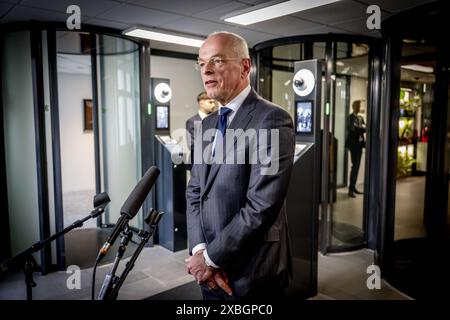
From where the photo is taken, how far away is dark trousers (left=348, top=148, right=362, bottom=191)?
203 inches

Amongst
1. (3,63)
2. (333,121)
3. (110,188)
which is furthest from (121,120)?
(333,121)

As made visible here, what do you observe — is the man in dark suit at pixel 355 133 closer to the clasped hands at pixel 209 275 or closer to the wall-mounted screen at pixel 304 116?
the wall-mounted screen at pixel 304 116

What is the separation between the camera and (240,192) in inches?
58.5

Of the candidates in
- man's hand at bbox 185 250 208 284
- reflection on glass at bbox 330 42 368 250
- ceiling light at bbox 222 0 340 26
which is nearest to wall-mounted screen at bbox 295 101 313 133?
ceiling light at bbox 222 0 340 26

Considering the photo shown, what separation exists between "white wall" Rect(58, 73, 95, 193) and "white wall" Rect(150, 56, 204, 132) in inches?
118

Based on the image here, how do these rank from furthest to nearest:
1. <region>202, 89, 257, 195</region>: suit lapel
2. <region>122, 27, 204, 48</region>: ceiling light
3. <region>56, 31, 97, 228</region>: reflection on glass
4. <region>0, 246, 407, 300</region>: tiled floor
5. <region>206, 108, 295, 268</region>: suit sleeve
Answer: <region>56, 31, 97, 228</region>: reflection on glass, <region>122, 27, 204, 48</region>: ceiling light, <region>0, 246, 407, 300</region>: tiled floor, <region>202, 89, 257, 195</region>: suit lapel, <region>206, 108, 295, 268</region>: suit sleeve

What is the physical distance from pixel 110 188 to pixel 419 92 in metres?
4.24

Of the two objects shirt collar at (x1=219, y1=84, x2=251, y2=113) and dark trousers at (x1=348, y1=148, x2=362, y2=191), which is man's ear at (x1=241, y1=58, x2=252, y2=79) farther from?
dark trousers at (x1=348, y1=148, x2=362, y2=191)

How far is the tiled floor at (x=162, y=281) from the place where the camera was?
3463 millimetres

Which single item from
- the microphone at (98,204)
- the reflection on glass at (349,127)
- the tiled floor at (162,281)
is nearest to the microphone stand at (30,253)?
the microphone at (98,204)

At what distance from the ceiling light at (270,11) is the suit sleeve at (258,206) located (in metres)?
2.26

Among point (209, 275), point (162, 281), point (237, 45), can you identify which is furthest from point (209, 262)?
point (162, 281)

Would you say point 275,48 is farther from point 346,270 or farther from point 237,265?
point 237,265

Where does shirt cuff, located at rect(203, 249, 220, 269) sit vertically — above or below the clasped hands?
above
